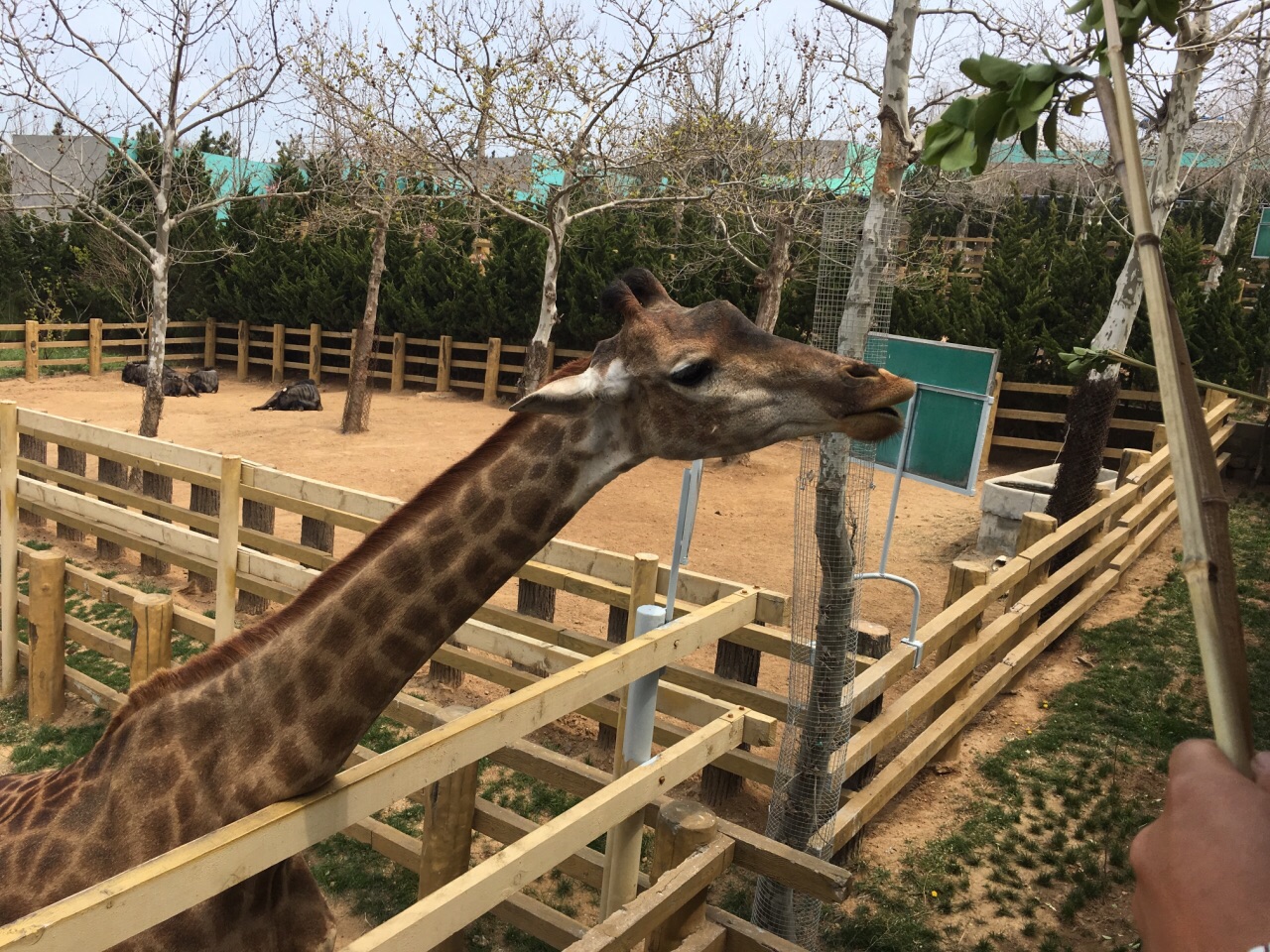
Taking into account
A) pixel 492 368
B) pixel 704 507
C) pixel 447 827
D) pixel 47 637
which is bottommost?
pixel 47 637

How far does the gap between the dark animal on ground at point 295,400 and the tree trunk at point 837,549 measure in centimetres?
1697

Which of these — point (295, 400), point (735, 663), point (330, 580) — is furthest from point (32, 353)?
point (330, 580)

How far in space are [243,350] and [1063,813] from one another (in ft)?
75.8

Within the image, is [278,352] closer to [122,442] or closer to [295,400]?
[295,400]

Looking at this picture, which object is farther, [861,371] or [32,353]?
[32,353]

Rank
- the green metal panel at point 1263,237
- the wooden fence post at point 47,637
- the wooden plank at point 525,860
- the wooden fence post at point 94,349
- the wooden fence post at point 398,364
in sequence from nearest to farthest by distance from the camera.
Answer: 1. the wooden plank at point 525,860
2. the wooden fence post at point 47,637
3. the green metal panel at point 1263,237
4. the wooden fence post at point 398,364
5. the wooden fence post at point 94,349

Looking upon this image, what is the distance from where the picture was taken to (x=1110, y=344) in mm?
8539

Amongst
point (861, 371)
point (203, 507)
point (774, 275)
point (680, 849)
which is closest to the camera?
point (861, 371)

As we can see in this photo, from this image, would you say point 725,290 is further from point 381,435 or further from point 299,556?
point 299,556

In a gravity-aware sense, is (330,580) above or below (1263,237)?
below

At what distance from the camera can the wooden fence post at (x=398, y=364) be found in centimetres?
2156

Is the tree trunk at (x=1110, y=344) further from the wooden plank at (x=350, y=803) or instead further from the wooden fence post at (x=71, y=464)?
the wooden fence post at (x=71, y=464)

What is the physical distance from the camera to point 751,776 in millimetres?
4613

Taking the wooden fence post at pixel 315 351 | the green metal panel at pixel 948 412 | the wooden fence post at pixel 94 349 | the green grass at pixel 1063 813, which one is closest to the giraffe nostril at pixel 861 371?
the green grass at pixel 1063 813
